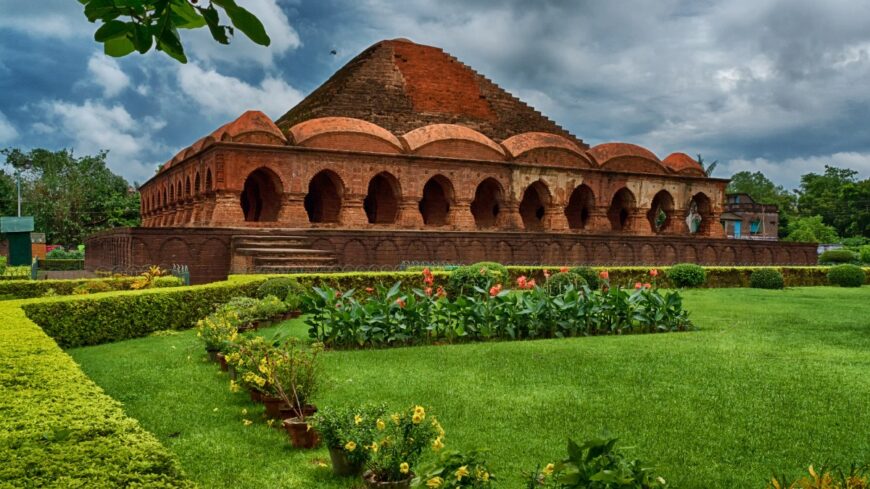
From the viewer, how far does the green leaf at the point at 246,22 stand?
5.39 ft

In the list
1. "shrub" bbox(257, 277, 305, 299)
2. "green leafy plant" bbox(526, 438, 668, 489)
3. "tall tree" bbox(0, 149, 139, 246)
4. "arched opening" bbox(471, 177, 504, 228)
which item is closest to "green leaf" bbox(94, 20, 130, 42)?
"green leafy plant" bbox(526, 438, 668, 489)

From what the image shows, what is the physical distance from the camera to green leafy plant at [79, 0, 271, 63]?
1.64m

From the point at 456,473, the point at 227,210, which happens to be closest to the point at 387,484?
the point at 456,473

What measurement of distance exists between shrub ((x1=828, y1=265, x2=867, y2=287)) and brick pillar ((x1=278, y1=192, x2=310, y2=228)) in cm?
1657

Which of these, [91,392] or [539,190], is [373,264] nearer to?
[539,190]

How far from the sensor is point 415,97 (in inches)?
987

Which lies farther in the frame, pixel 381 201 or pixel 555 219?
pixel 555 219

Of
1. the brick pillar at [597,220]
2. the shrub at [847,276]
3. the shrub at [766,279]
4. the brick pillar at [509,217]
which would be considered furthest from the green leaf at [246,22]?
the brick pillar at [597,220]

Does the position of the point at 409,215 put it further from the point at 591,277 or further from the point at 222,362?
the point at 222,362

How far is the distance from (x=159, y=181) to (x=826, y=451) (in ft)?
92.5

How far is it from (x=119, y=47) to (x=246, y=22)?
0.41m

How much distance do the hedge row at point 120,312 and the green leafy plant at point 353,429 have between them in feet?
20.6

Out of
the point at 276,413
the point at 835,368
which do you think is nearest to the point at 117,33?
the point at 276,413

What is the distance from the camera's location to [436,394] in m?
5.80
